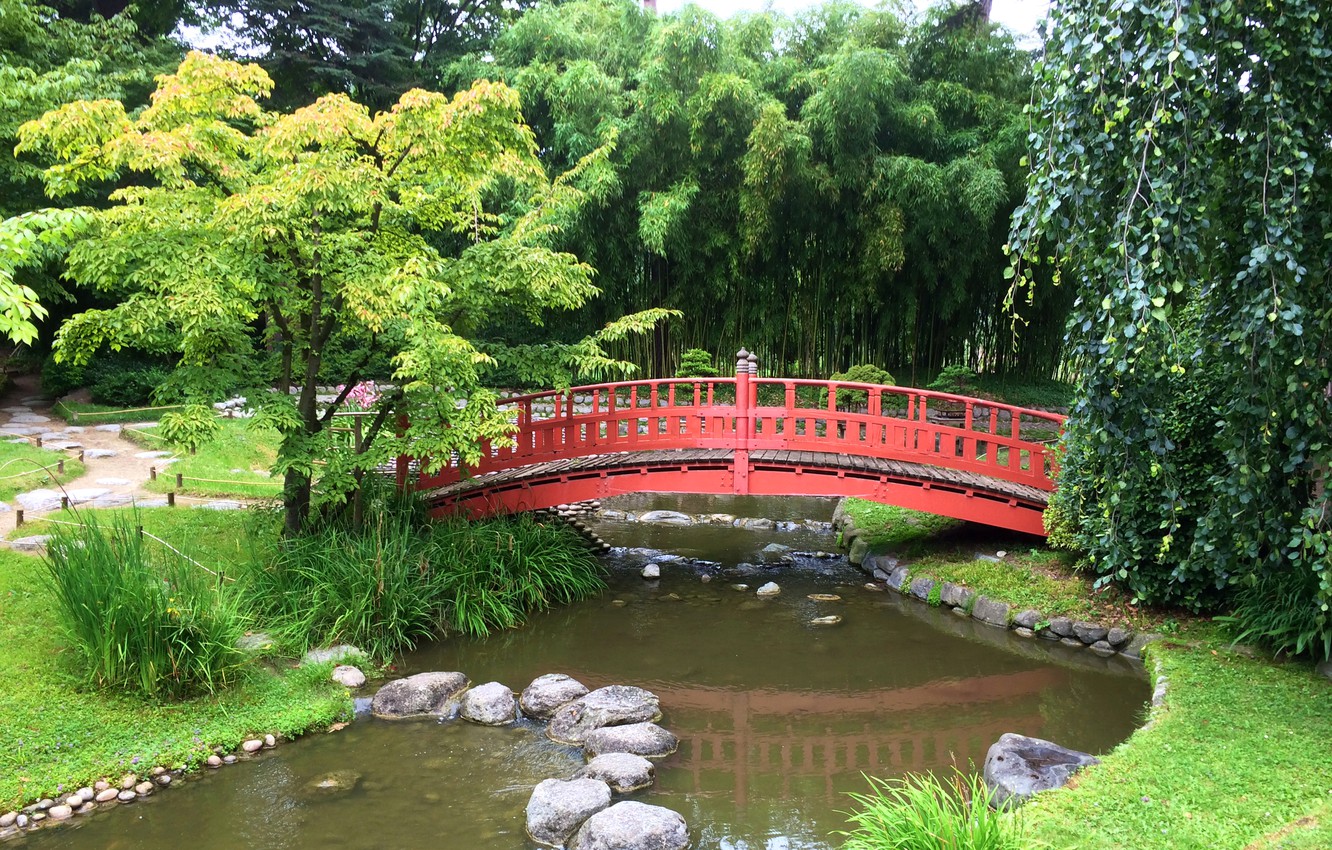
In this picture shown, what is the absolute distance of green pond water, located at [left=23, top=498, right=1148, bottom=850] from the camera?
4.44 metres

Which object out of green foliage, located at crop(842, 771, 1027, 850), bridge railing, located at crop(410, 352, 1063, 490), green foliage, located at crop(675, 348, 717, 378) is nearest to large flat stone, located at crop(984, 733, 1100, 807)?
green foliage, located at crop(842, 771, 1027, 850)

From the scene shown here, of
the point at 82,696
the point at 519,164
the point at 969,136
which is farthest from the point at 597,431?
the point at 969,136

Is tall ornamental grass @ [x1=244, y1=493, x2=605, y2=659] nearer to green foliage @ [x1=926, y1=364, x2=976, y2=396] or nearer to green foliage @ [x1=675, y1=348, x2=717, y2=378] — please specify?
green foliage @ [x1=675, y1=348, x2=717, y2=378]

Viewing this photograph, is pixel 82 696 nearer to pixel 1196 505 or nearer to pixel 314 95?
pixel 1196 505

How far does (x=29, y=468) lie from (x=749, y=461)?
23.1ft

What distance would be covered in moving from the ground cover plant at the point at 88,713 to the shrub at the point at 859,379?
25.7 ft

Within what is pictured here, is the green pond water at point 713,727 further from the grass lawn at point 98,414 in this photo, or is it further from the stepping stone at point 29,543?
the grass lawn at point 98,414

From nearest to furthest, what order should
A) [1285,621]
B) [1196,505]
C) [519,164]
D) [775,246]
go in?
[1285,621] → [1196,505] → [519,164] → [775,246]

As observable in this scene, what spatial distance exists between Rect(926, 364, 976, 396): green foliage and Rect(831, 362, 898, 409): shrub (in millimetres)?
635

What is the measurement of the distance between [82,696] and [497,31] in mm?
14939

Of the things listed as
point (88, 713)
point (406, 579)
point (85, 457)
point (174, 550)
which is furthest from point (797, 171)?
point (88, 713)

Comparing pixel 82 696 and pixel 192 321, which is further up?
pixel 192 321

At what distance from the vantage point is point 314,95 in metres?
14.8

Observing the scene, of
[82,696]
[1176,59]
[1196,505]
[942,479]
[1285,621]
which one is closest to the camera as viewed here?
[1176,59]
